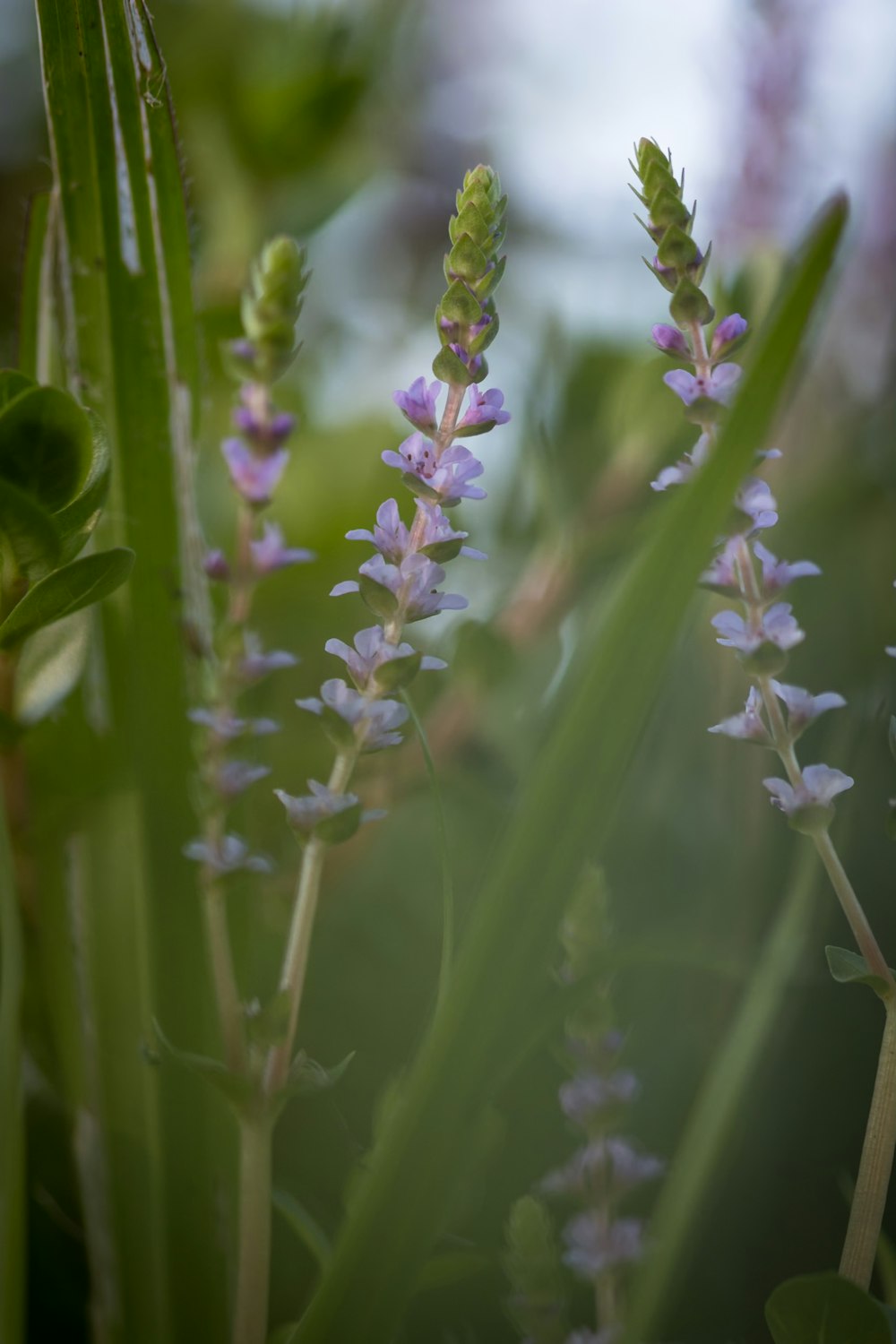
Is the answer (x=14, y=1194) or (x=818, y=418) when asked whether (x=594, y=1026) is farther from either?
(x=818, y=418)

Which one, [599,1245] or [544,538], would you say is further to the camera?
[544,538]

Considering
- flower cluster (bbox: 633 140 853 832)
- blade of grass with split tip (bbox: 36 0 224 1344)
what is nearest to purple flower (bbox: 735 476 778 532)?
flower cluster (bbox: 633 140 853 832)

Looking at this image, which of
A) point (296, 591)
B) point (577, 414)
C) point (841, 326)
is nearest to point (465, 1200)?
point (296, 591)

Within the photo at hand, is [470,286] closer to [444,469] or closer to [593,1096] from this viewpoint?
[444,469]

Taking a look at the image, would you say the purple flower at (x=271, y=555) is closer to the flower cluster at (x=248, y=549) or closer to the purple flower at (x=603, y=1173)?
the flower cluster at (x=248, y=549)

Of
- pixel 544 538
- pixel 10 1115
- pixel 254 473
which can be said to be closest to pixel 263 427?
pixel 254 473

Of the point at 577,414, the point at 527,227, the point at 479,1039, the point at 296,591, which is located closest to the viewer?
the point at 479,1039
